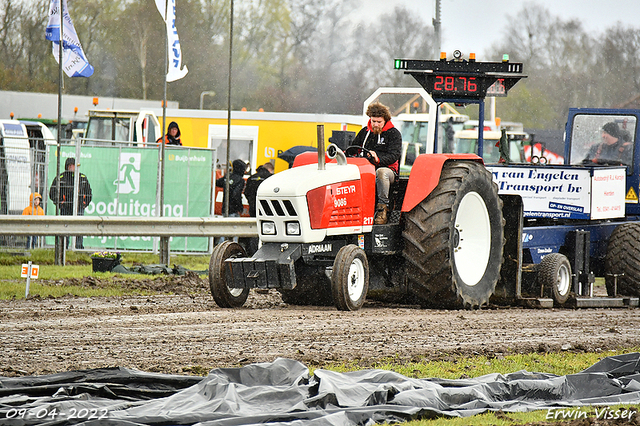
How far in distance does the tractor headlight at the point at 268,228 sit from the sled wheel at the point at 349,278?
2.31 feet

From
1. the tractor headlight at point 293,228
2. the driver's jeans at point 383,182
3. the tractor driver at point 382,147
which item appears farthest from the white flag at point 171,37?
the tractor headlight at point 293,228

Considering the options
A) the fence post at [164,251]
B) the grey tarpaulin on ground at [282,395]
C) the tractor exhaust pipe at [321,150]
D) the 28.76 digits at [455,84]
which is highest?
the 28.76 digits at [455,84]

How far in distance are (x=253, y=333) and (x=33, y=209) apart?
27.4 ft

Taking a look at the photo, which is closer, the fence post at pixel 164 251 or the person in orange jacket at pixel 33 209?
the fence post at pixel 164 251

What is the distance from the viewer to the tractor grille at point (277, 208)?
866cm

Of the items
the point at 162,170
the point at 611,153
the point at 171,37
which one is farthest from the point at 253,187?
the point at 611,153

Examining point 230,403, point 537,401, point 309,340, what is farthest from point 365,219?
point 230,403

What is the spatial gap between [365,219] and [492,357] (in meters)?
2.85

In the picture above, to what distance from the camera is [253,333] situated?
24.3 feet

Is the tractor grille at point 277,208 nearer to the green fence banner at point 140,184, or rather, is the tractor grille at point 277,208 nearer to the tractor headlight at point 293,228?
the tractor headlight at point 293,228

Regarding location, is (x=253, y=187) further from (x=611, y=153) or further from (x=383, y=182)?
(x=383, y=182)

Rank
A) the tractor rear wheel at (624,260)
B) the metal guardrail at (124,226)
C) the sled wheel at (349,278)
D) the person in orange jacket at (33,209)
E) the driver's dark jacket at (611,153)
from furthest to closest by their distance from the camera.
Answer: the person in orange jacket at (33,209) → the driver's dark jacket at (611,153) → the metal guardrail at (124,226) → the tractor rear wheel at (624,260) → the sled wheel at (349,278)

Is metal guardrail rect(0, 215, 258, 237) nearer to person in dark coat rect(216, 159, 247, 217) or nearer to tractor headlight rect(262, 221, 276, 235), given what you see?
tractor headlight rect(262, 221, 276, 235)

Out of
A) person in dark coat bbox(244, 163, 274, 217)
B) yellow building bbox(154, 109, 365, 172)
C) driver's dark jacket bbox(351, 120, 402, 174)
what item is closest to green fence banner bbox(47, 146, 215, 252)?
person in dark coat bbox(244, 163, 274, 217)
